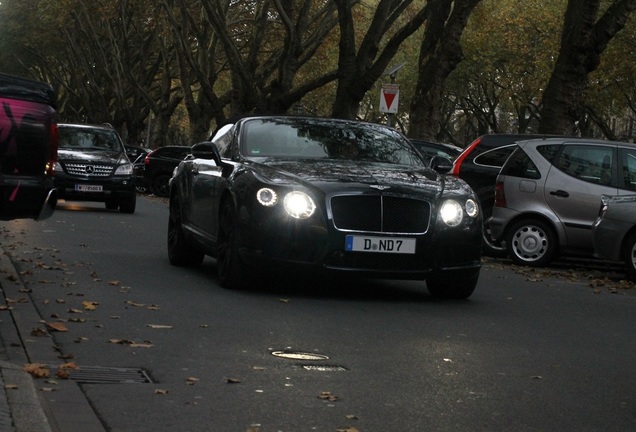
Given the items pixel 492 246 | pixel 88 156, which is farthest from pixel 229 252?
pixel 88 156

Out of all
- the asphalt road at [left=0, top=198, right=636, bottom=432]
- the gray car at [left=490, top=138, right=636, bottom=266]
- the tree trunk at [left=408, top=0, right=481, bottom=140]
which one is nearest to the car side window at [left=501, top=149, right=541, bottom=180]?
the gray car at [left=490, top=138, right=636, bottom=266]

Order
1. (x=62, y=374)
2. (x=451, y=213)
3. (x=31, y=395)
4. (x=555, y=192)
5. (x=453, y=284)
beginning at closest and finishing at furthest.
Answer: (x=31, y=395) < (x=62, y=374) < (x=451, y=213) < (x=453, y=284) < (x=555, y=192)

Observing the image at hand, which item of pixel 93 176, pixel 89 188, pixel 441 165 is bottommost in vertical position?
pixel 89 188

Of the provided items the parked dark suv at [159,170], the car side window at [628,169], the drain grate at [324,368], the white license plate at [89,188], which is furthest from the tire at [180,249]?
the parked dark suv at [159,170]

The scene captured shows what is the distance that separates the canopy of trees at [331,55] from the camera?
100ft

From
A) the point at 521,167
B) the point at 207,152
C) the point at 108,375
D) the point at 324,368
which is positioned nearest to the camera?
the point at 108,375

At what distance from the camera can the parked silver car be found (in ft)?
52.1

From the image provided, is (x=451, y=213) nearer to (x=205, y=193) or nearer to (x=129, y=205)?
(x=205, y=193)

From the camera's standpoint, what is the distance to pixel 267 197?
37.8 feet

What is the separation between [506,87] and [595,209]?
157 ft

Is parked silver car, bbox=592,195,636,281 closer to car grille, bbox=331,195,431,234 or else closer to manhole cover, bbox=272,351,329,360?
car grille, bbox=331,195,431,234

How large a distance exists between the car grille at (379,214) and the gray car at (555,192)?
256 inches

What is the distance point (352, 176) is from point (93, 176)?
624 inches

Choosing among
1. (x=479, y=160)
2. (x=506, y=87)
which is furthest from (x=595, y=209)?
(x=506, y=87)
